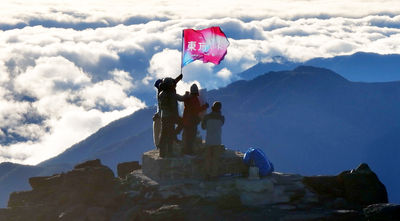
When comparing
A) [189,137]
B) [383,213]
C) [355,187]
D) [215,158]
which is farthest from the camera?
[189,137]

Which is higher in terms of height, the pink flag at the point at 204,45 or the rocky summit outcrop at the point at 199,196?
the pink flag at the point at 204,45

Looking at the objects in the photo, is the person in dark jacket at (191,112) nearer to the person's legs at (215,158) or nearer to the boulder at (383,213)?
the person's legs at (215,158)

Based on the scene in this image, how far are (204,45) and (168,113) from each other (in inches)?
201

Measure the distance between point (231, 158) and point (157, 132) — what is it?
3.93 m

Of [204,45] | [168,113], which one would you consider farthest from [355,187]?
[204,45]

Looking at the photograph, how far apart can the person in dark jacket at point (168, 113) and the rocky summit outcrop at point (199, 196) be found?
0.71 metres

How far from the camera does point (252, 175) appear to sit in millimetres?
24469

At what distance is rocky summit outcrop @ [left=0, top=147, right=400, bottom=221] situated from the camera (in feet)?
72.4

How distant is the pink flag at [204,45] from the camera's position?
28156 mm

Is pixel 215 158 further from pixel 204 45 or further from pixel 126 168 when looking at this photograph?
pixel 126 168

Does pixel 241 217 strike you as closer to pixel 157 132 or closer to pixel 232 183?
pixel 232 183

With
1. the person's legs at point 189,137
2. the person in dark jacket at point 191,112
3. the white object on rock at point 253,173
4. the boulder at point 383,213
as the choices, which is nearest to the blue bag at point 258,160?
the white object on rock at point 253,173

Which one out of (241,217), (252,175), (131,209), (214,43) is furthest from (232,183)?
(214,43)

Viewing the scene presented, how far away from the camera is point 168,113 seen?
25359mm
